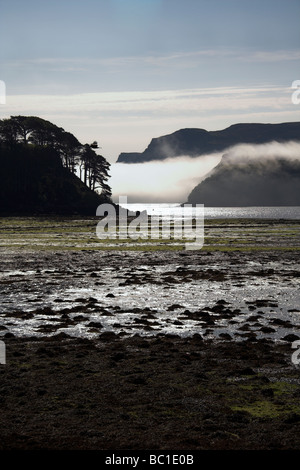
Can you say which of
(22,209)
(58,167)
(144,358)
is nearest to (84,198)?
(58,167)

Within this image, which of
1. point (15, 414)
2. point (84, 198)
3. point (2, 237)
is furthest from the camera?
point (84, 198)

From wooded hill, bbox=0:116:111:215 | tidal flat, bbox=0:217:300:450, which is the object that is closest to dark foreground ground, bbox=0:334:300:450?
tidal flat, bbox=0:217:300:450

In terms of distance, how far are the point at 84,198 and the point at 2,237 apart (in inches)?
3475

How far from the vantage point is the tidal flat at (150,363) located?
1013 cm

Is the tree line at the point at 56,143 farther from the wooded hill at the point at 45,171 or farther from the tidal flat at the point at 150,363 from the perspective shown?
the tidal flat at the point at 150,363

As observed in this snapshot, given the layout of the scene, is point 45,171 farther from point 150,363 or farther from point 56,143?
point 150,363

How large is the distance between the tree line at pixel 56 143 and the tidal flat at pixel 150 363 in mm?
127375

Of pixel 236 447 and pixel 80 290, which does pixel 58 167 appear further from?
pixel 236 447

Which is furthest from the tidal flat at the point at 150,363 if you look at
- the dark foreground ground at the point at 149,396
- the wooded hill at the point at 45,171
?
the wooded hill at the point at 45,171

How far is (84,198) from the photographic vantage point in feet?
518

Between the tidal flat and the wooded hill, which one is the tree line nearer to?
the wooded hill

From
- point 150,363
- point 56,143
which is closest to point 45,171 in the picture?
point 56,143

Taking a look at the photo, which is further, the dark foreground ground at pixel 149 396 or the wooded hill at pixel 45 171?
the wooded hill at pixel 45 171

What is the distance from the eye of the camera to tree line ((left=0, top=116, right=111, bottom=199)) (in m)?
153
